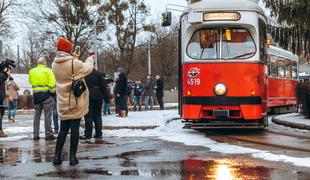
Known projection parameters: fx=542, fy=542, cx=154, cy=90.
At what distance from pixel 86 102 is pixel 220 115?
5385mm

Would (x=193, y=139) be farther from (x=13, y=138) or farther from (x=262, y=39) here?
(x=13, y=138)

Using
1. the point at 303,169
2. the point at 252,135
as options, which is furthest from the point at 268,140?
the point at 303,169

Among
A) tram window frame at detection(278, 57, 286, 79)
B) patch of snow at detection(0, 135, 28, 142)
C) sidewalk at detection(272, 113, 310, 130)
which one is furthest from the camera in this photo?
tram window frame at detection(278, 57, 286, 79)

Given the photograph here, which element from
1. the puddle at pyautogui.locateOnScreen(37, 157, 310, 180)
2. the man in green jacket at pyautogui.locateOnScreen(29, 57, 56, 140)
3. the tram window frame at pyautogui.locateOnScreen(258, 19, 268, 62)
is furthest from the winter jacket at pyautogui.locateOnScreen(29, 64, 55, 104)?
the tram window frame at pyautogui.locateOnScreen(258, 19, 268, 62)

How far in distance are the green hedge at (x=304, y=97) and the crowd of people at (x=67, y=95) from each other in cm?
597

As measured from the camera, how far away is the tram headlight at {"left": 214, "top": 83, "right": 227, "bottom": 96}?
547 inches

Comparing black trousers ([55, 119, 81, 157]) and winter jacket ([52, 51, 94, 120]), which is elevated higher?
winter jacket ([52, 51, 94, 120])

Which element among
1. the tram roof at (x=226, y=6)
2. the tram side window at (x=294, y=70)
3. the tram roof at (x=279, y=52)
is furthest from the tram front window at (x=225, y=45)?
the tram side window at (x=294, y=70)

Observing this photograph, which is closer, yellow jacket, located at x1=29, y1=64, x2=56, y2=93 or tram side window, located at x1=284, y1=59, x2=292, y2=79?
yellow jacket, located at x1=29, y1=64, x2=56, y2=93

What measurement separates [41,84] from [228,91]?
4.69 m

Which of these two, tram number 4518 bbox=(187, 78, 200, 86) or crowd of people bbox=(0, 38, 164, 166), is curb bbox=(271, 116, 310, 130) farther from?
crowd of people bbox=(0, 38, 164, 166)

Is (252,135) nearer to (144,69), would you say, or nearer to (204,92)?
(204,92)

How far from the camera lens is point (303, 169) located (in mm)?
8094

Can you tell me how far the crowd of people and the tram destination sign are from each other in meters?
3.11
